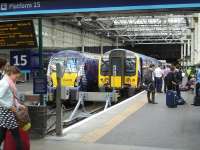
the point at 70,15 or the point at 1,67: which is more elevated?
the point at 70,15

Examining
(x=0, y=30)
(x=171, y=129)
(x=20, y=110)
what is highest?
(x=0, y=30)

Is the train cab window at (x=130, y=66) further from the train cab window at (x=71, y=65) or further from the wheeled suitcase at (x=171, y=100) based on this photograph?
the wheeled suitcase at (x=171, y=100)

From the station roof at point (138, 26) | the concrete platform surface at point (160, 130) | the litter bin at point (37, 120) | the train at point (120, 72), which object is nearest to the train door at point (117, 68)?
the train at point (120, 72)

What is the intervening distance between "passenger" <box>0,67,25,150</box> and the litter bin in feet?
10.2

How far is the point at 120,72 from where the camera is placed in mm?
29953

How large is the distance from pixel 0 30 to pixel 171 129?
16.8 feet

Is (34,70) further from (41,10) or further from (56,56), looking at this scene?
(56,56)

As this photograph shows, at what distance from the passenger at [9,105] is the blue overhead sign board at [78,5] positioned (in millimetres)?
3114

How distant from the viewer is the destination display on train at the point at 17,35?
38.4 feet

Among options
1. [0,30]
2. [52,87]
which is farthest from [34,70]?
[52,87]

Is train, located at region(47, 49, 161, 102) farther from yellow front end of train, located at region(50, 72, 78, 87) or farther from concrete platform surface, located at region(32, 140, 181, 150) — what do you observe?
concrete platform surface, located at region(32, 140, 181, 150)

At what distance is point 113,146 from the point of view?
10.5 m

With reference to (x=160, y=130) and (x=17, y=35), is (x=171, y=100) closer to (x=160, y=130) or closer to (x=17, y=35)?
(x=160, y=130)

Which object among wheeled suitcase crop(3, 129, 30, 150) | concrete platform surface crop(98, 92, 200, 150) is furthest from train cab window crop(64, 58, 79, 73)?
wheeled suitcase crop(3, 129, 30, 150)
